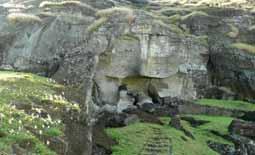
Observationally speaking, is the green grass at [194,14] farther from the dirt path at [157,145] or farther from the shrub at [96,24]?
the dirt path at [157,145]

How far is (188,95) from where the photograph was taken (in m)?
31.7

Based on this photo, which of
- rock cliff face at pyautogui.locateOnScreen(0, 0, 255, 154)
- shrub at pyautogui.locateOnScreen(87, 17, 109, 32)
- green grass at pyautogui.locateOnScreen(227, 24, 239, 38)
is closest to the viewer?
shrub at pyautogui.locateOnScreen(87, 17, 109, 32)

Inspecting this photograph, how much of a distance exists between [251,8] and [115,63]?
53.1 ft

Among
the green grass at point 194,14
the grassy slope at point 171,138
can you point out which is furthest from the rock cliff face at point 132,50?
the grassy slope at point 171,138

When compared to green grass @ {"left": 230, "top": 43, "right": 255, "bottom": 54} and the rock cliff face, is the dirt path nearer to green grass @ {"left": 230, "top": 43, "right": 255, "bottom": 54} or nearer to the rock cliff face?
the rock cliff face

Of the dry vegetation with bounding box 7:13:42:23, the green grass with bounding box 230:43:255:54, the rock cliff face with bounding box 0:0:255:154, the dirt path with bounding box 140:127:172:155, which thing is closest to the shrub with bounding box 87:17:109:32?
the rock cliff face with bounding box 0:0:255:154

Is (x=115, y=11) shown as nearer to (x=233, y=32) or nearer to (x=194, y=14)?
(x=194, y=14)

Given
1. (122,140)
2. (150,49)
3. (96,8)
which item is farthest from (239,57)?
(122,140)

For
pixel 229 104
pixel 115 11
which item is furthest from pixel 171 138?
pixel 115 11

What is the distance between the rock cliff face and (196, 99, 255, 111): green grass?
1.57 m

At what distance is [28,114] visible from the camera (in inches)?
490

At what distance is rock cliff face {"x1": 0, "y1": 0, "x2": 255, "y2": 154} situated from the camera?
95.7ft

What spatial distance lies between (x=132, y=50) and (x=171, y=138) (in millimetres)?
11068

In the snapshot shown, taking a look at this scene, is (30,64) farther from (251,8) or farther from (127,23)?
(251,8)
